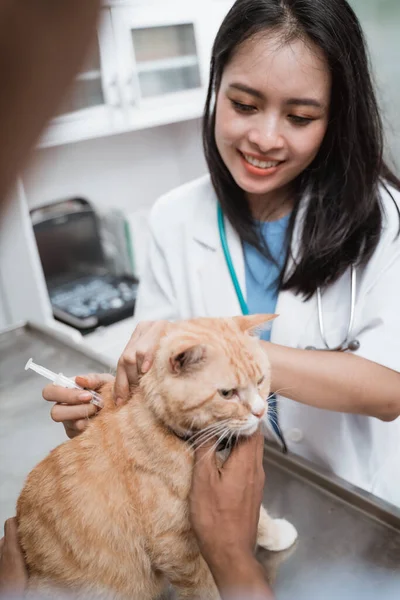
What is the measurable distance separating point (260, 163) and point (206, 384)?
472mm

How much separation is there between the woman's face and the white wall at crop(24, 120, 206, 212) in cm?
123

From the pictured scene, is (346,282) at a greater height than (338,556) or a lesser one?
greater

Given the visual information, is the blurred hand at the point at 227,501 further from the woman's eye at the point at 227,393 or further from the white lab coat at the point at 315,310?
the white lab coat at the point at 315,310

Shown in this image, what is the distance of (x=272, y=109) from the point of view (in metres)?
0.85

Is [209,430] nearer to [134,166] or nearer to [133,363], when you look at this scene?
[133,363]

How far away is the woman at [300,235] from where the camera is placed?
0.83 m

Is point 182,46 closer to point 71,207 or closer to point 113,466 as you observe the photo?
point 71,207

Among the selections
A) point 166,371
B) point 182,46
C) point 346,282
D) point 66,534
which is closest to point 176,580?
point 66,534

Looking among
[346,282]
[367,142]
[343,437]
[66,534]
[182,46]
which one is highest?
[182,46]

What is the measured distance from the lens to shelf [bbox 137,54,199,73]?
6.35 feet

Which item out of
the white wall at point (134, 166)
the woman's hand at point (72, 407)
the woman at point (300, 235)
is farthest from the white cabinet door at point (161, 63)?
the woman's hand at point (72, 407)

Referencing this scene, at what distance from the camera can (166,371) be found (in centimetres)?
65

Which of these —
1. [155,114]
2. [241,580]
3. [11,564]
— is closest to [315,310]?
[241,580]

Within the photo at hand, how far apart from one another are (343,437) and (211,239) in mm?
467
